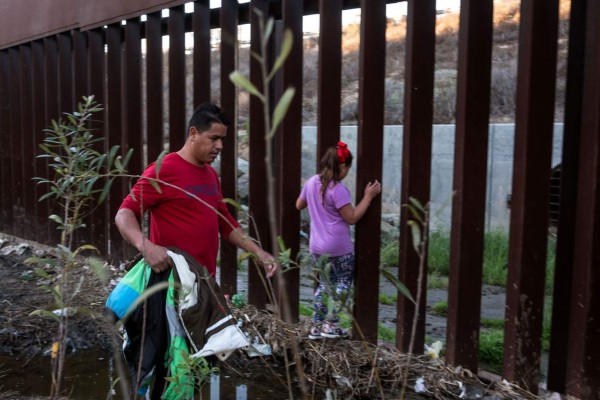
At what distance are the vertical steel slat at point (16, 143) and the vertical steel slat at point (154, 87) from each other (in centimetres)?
315

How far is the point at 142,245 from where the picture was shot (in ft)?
9.33

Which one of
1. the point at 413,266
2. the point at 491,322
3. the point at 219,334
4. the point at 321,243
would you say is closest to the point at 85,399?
the point at 219,334

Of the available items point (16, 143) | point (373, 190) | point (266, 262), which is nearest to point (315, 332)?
point (373, 190)

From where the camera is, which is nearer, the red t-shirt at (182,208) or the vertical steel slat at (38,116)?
the red t-shirt at (182,208)

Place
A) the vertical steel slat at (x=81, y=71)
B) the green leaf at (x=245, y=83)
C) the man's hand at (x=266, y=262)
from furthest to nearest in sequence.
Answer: the vertical steel slat at (x=81, y=71) → the man's hand at (x=266, y=262) → the green leaf at (x=245, y=83)

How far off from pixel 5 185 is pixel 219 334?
263 inches

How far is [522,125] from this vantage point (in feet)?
10.8

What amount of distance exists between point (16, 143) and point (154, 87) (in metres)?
3.46

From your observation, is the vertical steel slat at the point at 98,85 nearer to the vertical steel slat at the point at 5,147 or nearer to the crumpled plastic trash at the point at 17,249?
the crumpled plastic trash at the point at 17,249

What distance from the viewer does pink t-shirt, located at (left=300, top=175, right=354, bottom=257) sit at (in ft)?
14.5

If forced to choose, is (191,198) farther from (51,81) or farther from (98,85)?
(51,81)

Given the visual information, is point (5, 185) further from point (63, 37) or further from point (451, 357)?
point (451, 357)

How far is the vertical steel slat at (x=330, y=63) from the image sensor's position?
4.20m

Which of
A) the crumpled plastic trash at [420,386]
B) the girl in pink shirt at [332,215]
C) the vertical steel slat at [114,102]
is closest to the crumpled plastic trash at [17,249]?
the vertical steel slat at [114,102]
